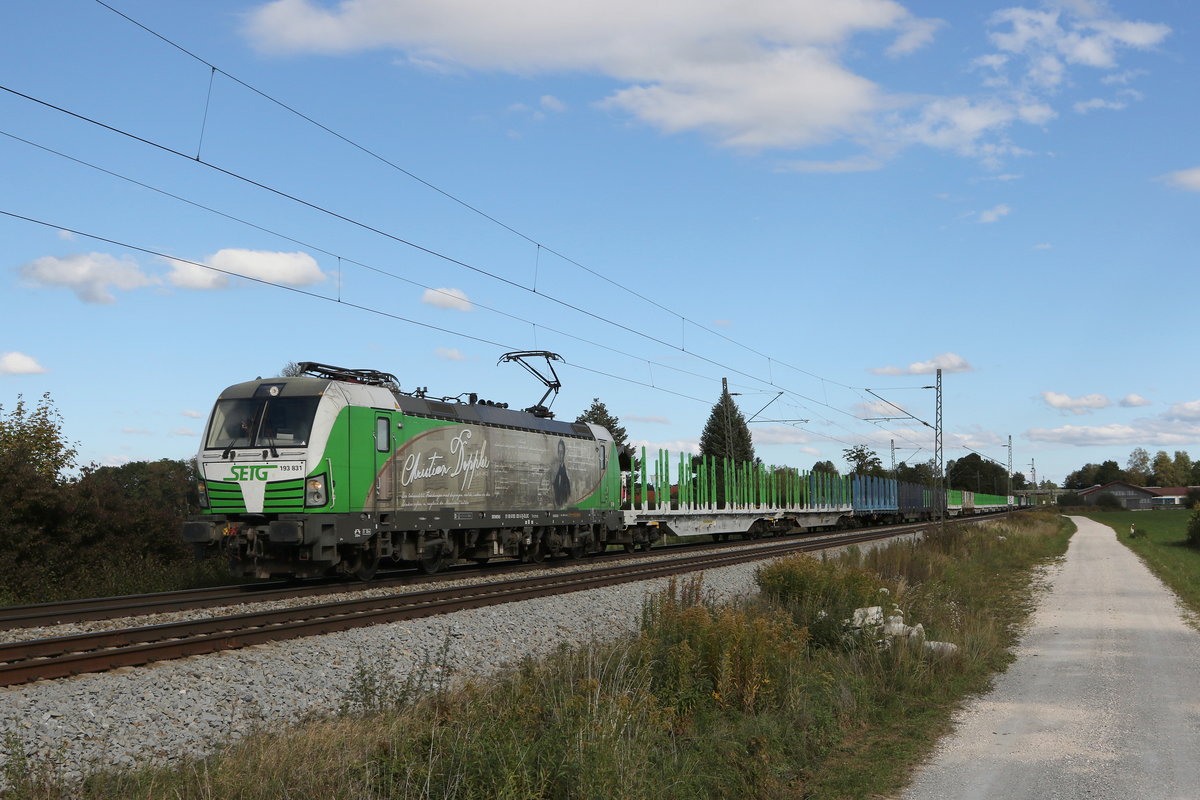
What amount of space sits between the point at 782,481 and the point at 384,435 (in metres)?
32.0

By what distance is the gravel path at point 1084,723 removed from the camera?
675cm

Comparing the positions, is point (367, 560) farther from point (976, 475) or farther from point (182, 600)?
point (976, 475)

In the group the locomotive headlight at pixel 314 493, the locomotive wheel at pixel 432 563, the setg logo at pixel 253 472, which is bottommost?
the locomotive wheel at pixel 432 563

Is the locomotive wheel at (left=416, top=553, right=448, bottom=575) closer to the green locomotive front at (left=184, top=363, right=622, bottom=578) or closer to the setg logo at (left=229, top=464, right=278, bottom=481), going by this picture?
the green locomotive front at (left=184, top=363, right=622, bottom=578)

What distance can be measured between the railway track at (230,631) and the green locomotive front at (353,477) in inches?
76.4

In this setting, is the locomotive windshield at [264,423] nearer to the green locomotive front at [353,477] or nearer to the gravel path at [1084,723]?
the green locomotive front at [353,477]

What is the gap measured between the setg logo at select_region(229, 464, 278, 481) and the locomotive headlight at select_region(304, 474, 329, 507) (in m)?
0.67

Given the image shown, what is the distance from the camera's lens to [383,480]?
725 inches

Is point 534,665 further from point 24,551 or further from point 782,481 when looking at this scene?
point 782,481

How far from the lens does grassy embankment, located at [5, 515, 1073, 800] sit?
246 inches

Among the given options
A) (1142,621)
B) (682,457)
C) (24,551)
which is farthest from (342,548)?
(682,457)

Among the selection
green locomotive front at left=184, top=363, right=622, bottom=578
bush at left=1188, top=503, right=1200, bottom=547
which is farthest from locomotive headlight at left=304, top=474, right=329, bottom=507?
bush at left=1188, top=503, right=1200, bottom=547

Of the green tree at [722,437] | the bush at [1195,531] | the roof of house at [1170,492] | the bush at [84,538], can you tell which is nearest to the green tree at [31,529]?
the bush at [84,538]

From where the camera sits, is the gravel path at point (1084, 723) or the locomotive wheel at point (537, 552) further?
the locomotive wheel at point (537, 552)
